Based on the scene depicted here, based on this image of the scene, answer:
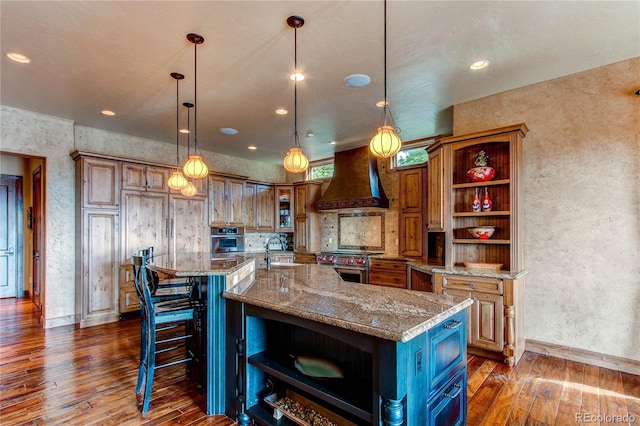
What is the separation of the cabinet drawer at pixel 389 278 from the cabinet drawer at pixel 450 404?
10.3ft

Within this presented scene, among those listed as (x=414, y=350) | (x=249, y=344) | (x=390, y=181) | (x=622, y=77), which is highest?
(x=622, y=77)

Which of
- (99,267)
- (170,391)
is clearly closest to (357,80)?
(170,391)

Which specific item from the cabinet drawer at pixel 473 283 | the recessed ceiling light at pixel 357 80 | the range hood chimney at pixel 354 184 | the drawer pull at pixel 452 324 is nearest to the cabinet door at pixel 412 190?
the range hood chimney at pixel 354 184

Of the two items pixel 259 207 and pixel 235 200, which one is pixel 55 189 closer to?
pixel 235 200

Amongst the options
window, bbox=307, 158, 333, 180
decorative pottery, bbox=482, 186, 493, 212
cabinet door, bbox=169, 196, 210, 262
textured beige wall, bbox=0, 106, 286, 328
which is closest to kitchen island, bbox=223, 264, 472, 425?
decorative pottery, bbox=482, 186, 493, 212

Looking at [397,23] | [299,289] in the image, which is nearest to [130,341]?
[299,289]

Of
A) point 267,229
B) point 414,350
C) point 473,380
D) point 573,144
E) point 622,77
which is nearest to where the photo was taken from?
point 414,350

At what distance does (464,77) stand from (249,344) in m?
3.29

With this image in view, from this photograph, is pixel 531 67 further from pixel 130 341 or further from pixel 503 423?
pixel 130 341

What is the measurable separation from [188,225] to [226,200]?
95 centimetres

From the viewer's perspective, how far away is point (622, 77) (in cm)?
310

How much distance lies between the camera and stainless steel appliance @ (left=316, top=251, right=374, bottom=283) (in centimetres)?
557

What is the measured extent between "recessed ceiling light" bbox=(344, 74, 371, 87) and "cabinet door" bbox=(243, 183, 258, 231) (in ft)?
12.3

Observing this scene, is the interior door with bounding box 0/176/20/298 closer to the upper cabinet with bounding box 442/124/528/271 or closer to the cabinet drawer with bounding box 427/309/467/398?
the upper cabinet with bounding box 442/124/528/271
